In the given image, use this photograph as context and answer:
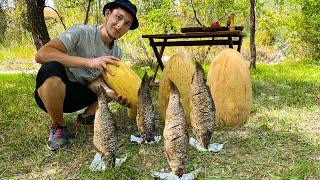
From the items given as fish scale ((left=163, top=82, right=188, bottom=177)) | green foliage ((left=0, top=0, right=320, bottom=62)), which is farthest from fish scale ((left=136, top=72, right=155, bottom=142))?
green foliage ((left=0, top=0, right=320, bottom=62))

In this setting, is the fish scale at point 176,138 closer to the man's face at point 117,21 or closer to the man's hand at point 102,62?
the man's hand at point 102,62

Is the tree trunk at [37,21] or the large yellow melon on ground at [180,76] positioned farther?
the tree trunk at [37,21]

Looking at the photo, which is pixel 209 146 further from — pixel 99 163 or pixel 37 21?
pixel 37 21

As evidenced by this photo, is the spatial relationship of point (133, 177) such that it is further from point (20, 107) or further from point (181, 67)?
point (20, 107)

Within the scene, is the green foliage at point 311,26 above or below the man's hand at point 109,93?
below

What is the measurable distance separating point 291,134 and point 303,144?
10.9 inches

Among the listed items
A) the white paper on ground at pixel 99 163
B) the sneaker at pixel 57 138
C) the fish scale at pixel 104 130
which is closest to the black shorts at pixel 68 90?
the sneaker at pixel 57 138

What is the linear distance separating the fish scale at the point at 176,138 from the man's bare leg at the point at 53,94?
3.49ft

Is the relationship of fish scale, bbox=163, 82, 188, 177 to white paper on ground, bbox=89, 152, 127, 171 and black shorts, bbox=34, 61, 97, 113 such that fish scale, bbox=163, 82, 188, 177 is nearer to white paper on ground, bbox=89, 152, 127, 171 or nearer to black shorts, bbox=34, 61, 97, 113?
white paper on ground, bbox=89, 152, 127, 171

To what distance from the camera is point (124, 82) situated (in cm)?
355

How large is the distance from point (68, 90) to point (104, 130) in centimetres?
94

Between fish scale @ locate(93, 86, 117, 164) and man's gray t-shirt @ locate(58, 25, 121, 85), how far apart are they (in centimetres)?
76

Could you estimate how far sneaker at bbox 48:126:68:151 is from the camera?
3498mm

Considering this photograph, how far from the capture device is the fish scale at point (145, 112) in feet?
10.7
